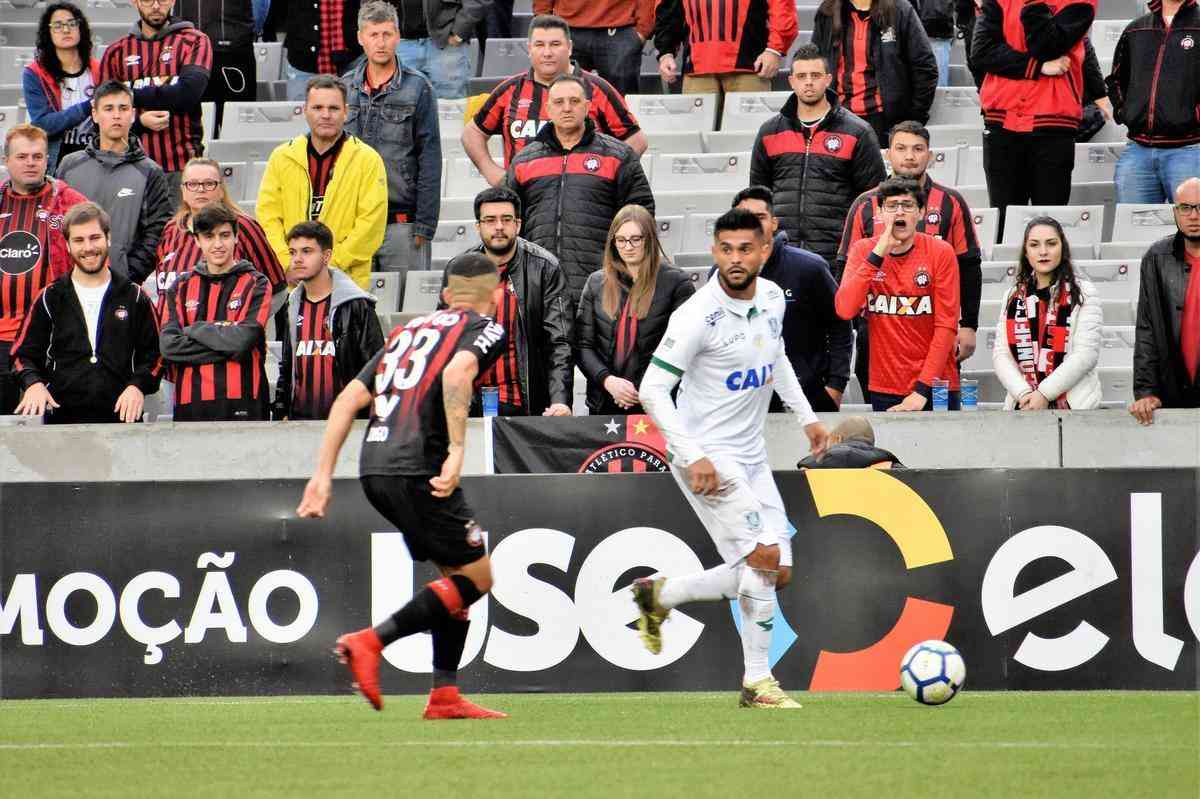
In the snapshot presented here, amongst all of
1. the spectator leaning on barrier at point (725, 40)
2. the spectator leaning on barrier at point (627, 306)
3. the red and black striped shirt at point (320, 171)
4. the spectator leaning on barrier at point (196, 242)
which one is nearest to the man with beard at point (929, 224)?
the spectator leaning on barrier at point (627, 306)

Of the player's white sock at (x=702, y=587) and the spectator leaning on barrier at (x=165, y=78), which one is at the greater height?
the spectator leaning on barrier at (x=165, y=78)

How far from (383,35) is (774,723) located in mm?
6762

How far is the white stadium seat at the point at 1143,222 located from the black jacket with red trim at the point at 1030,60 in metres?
0.77

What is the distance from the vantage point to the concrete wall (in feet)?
34.2

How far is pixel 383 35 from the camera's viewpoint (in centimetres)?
1279

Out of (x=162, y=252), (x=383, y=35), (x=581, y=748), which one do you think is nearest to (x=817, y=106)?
(x=383, y=35)

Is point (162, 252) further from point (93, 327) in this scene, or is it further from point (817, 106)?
point (817, 106)

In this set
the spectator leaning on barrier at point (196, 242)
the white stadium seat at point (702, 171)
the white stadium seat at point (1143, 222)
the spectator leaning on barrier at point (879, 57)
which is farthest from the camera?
the white stadium seat at point (702, 171)

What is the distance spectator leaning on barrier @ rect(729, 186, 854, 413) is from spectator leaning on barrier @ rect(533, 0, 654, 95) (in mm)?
3962

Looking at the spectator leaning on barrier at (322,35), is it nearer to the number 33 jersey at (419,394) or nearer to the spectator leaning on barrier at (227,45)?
the spectator leaning on barrier at (227,45)

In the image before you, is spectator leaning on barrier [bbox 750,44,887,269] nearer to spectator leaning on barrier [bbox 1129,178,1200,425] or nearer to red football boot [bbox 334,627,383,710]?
spectator leaning on barrier [bbox 1129,178,1200,425]

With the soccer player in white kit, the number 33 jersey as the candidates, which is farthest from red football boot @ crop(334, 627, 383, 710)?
the soccer player in white kit

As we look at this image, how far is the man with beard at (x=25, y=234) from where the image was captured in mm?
11742

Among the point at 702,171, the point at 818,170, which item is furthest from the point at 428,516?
the point at 702,171
